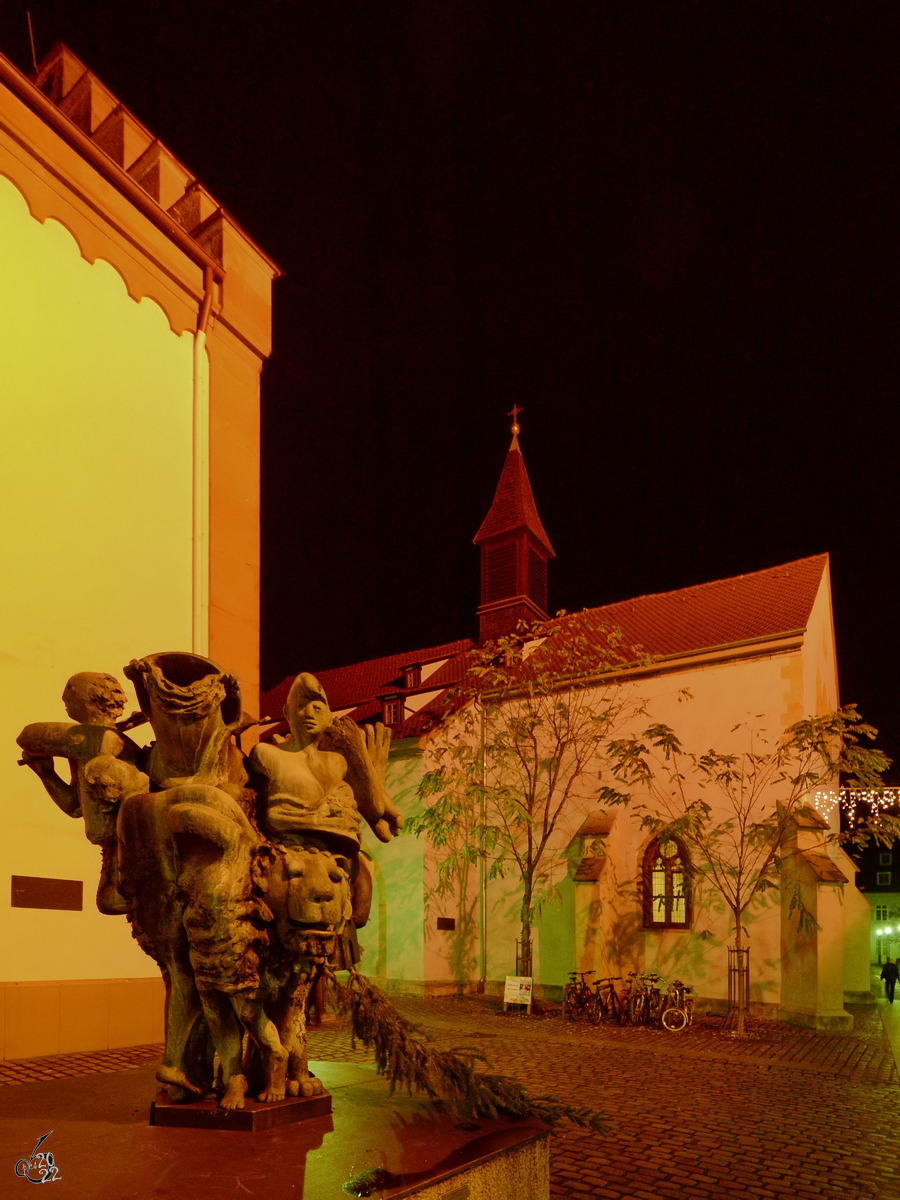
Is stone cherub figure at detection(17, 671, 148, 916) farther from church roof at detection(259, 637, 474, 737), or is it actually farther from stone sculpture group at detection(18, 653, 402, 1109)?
church roof at detection(259, 637, 474, 737)

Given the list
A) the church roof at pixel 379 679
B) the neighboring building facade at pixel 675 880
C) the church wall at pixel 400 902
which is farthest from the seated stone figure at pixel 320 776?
the church roof at pixel 379 679

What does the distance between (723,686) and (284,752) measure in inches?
657

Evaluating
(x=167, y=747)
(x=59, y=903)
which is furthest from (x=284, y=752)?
(x=59, y=903)

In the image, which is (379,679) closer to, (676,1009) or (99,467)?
(676,1009)

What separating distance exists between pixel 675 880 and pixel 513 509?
45.6 feet

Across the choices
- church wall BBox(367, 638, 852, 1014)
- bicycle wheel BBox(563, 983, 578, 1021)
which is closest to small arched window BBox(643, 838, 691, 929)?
church wall BBox(367, 638, 852, 1014)

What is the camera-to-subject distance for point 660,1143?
24.4ft

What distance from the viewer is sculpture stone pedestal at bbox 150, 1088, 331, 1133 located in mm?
4043

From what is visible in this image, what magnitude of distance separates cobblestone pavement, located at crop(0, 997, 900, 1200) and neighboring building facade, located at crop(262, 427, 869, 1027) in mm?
1831

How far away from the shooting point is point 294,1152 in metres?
3.72

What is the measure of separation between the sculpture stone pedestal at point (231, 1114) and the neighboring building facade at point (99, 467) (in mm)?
6771

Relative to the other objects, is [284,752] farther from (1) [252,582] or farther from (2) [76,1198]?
(1) [252,582]

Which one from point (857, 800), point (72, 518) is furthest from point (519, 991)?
point (72, 518)

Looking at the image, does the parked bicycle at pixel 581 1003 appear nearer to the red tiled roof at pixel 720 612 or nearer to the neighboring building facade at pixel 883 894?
the red tiled roof at pixel 720 612
